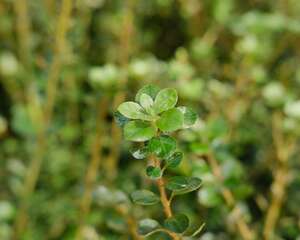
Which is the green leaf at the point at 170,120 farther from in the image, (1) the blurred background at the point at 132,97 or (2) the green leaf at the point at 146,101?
(1) the blurred background at the point at 132,97


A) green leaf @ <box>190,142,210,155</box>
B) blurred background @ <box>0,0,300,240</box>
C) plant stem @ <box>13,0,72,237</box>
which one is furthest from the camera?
plant stem @ <box>13,0,72,237</box>

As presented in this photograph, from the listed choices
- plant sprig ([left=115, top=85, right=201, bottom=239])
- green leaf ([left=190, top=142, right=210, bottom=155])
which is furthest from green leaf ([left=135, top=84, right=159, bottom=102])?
green leaf ([left=190, top=142, right=210, bottom=155])

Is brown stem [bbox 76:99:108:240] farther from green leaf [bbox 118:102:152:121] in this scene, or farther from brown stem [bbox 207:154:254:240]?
green leaf [bbox 118:102:152:121]

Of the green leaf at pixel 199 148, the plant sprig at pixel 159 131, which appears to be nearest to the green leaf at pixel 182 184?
the plant sprig at pixel 159 131

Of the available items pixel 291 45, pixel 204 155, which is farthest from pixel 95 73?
pixel 291 45

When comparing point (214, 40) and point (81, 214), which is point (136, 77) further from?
point (214, 40)

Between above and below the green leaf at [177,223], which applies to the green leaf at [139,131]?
above
